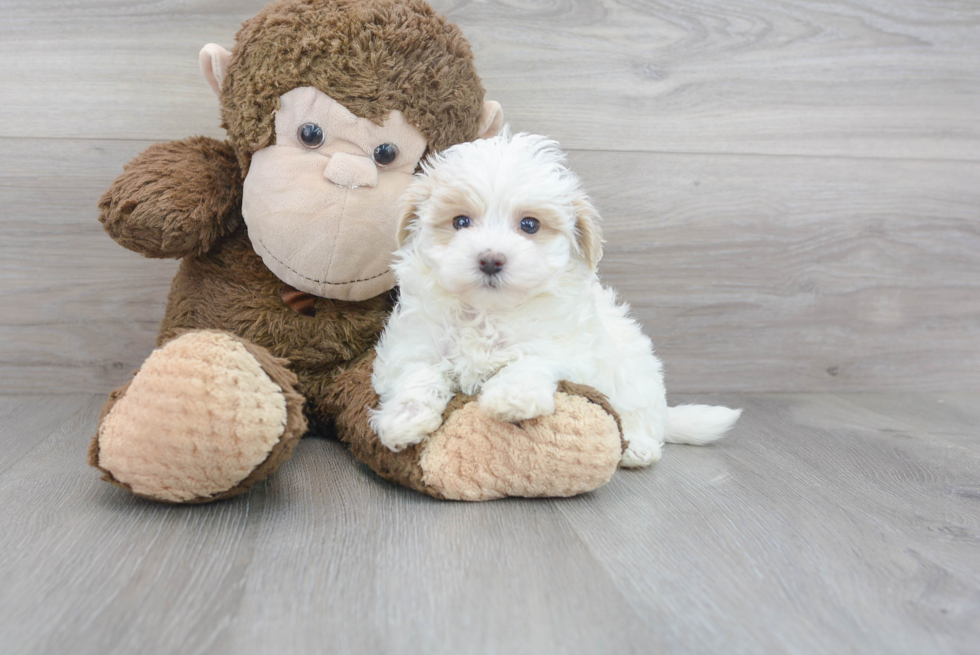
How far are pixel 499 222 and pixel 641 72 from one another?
79 cm

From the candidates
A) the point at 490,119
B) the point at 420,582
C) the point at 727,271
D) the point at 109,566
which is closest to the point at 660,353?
the point at 727,271

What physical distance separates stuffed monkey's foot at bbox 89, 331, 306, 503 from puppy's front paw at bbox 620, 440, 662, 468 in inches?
20.9

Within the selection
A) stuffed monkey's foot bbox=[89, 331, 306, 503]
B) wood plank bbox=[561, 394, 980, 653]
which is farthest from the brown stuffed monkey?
wood plank bbox=[561, 394, 980, 653]

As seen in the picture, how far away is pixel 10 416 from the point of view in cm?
139

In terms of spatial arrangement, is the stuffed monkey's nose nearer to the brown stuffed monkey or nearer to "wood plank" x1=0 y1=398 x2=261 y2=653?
the brown stuffed monkey

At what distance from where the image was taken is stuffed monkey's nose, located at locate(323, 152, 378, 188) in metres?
1.10

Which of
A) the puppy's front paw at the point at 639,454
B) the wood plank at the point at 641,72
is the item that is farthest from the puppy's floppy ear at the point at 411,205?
the wood plank at the point at 641,72

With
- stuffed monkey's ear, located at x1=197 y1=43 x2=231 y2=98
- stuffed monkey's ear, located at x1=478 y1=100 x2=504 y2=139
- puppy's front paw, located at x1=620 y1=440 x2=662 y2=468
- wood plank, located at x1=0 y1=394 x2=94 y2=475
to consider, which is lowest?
wood plank, located at x1=0 y1=394 x2=94 y2=475

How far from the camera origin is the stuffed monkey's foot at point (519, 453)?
95 cm

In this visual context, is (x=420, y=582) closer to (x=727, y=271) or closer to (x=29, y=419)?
(x=29, y=419)

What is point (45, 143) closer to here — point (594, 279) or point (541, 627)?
point (594, 279)

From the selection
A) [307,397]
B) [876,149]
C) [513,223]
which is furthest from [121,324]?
[876,149]

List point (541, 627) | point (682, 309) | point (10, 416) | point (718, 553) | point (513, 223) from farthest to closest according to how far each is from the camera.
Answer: point (682, 309) < point (10, 416) < point (513, 223) < point (718, 553) < point (541, 627)

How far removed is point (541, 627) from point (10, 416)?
3.95 ft
